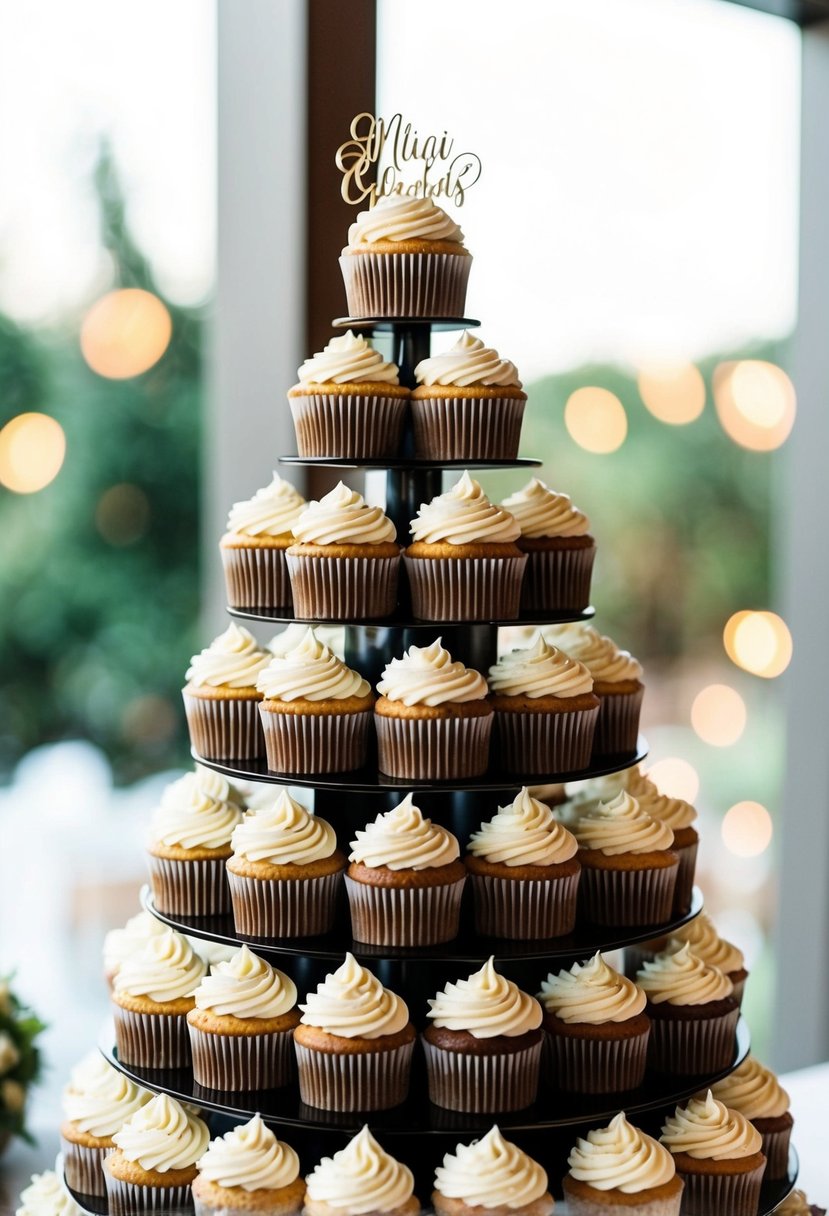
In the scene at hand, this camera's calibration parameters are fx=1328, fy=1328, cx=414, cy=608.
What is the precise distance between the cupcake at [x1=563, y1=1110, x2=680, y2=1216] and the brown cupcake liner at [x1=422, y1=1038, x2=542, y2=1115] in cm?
9

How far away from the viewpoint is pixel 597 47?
4.46m

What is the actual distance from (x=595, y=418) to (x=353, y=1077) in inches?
165

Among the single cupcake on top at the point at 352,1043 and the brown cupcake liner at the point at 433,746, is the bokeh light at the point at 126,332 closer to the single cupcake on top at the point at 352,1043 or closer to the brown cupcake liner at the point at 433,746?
the brown cupcake liner at the point at 433,746

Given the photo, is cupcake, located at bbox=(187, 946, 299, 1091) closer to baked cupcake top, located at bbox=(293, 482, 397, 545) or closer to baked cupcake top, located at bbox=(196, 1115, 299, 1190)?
baked cupcake top, located at bbox=(196, 1115, 299, 1190)

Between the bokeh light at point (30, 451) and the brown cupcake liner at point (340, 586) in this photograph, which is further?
the bokeh light at point (30, 451)

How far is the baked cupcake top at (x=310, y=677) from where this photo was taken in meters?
1.64

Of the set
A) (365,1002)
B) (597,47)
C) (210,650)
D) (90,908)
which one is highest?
(597,47)

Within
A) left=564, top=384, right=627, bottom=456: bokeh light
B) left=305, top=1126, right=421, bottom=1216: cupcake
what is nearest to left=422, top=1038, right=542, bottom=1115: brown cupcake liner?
left=305, top=1126, right=421, bottom=1216: cupcake

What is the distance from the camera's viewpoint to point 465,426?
167 cm

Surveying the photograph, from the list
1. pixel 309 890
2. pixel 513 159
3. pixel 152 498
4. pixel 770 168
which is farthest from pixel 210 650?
pixel 152 498

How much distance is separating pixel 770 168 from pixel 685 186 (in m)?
0.46

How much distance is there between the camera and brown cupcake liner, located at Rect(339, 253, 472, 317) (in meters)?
1.69

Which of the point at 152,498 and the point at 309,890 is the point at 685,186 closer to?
the point at 152,498

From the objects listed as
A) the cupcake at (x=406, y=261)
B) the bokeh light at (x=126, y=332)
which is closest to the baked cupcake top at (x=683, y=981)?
the cupcake at (x=406, y=261)
